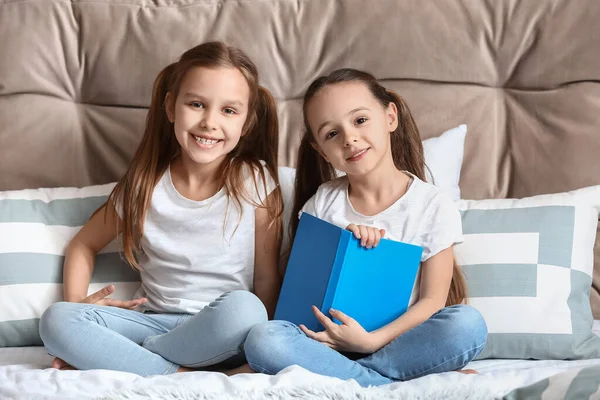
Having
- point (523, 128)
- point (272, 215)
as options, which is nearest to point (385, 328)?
point (272, 215)

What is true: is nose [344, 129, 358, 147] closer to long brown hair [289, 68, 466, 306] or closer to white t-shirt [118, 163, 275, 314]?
long brown hair [289, 68, 466, 306]

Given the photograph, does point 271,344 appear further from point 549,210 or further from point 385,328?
point 549,210

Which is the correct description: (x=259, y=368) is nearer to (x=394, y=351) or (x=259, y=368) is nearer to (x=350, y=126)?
(x=394, y=351)

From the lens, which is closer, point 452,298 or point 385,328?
point 385,328

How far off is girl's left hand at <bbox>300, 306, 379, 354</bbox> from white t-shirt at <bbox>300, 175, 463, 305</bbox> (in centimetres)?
16

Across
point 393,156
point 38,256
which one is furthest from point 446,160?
point 38,256

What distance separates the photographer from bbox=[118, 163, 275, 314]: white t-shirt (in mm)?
1589

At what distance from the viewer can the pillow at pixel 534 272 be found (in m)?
1.47

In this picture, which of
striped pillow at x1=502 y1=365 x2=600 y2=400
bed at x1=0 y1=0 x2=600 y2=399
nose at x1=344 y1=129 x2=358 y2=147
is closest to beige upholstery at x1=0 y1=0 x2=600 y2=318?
bed at x1=0 y1=0 x2=600 y2=399

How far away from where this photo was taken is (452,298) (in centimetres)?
153

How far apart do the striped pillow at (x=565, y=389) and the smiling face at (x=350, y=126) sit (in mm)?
680

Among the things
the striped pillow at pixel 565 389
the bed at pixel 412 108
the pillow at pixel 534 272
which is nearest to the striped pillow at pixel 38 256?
the bed at pixel 412 108

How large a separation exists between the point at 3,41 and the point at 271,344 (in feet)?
3.42

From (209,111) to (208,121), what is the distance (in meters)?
0.02
